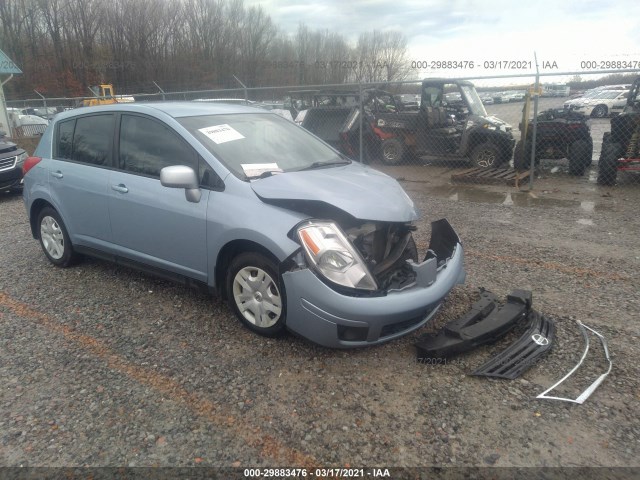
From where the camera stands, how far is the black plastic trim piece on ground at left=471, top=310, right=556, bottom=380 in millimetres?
3004

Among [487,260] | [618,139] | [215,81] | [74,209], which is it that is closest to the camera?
[74,209]

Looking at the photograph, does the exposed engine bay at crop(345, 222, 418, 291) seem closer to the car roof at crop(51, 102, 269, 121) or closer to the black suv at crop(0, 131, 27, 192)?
the car roof at crop(51, 102, 269, 121)

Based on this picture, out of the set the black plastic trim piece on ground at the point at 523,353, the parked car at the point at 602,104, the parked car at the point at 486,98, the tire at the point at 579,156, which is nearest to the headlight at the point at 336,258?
the black plastic trim piece on ground at the point at 523,353

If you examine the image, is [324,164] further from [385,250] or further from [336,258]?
[336,258]

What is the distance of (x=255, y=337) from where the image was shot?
3.55 metres

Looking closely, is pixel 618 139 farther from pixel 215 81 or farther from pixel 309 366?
pixel 215 81

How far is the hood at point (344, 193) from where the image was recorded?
10.7 feet

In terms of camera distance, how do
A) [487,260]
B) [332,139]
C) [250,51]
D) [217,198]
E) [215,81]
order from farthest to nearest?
[250,51] → [215,81] → [332,139] → [487,260] → [217,198]

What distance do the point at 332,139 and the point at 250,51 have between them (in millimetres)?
35559

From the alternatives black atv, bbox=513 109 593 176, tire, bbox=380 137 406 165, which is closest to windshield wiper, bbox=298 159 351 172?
black atv, bbox=513 109 593 176

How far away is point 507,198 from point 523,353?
5.79 m

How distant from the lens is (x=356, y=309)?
116 inches

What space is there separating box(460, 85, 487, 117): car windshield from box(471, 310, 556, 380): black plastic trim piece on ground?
28.6ft

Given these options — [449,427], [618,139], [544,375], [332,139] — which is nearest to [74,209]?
[449,427]
